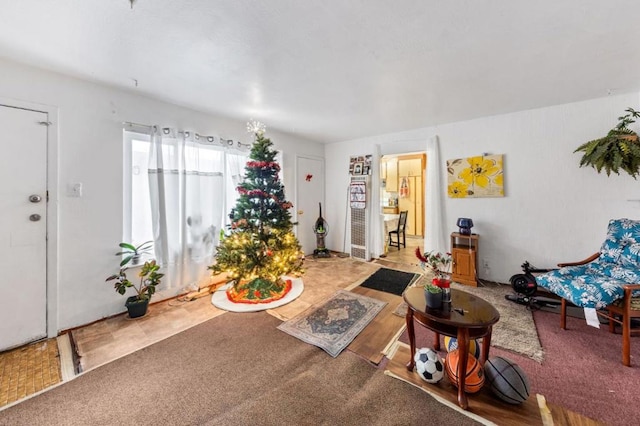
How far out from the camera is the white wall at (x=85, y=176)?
85.0 inches

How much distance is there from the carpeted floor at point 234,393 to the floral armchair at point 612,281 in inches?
62.6

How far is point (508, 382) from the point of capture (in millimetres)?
1403

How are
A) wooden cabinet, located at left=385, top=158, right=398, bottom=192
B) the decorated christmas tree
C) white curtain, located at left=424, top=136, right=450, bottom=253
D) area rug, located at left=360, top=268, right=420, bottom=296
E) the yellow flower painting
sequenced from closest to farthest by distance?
the decorated christmas tree
area rug, located at left=360, top=268, right=420, bottom=296
the yellow flower painting
white curtain, located at left=424, top=136, right=450, bottom=253
wooden cabinet, located at left=385, top=158, right=398, bottom=192

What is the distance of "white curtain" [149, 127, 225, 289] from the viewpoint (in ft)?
9.18

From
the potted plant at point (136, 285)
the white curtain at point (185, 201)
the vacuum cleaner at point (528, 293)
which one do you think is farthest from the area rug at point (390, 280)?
the potted plant at point (136, 285)

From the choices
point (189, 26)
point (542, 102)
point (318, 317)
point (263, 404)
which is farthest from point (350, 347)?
point (542, 102)

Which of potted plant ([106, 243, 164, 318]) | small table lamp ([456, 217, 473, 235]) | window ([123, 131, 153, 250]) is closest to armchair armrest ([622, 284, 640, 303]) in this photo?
small table lamp ([456, 217, 473, 235])

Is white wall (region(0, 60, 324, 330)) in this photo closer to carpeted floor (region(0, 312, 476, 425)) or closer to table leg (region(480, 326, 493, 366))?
carpeted floor (region(0, 312, 476, 425))

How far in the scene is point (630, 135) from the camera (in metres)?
2.44

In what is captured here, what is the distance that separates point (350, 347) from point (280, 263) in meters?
1.39

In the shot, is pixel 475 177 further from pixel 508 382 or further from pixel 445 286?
pixel 508 382

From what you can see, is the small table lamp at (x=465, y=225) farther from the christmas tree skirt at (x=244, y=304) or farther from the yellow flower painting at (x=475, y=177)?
the christmas tree skirt at (x=244, y=304)

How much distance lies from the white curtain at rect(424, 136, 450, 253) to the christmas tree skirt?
235 centimetres

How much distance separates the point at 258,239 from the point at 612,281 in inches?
138
